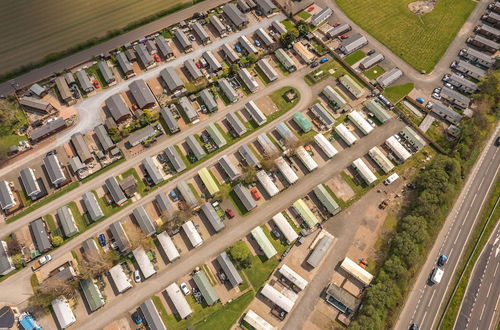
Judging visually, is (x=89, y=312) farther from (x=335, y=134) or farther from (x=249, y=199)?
(x=335, y=134)

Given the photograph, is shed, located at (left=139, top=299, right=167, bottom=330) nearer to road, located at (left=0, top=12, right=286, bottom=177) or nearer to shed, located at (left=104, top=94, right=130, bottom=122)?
shed, located at (left=104, top=94, right=130, bottom=122)

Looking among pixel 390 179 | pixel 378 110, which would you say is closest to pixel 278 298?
pixel 390 179

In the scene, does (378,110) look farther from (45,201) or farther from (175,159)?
(45,201)

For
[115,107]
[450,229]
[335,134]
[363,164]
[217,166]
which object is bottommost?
[450,229]

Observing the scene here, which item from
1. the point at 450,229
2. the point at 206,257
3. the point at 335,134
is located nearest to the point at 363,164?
the point at 335,134

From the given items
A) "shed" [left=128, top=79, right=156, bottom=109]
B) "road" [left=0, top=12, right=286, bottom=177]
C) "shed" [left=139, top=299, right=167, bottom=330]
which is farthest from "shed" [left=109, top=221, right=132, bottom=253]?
"shed" [left=128, top=79, right=156, bottom=109]
